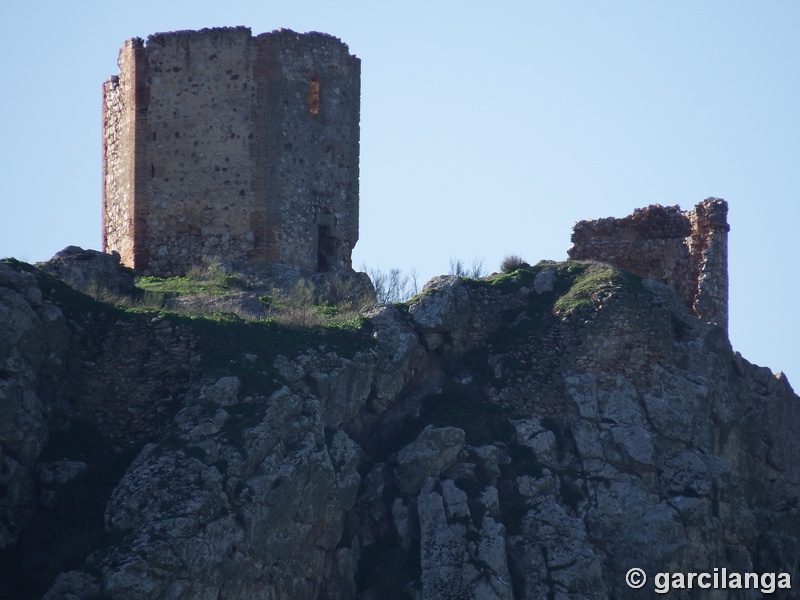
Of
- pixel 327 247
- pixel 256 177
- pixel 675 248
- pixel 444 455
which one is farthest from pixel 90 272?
pixel 675 248

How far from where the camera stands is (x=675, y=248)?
1399 inches

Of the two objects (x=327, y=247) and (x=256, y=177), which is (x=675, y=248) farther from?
(x=256, y=177)

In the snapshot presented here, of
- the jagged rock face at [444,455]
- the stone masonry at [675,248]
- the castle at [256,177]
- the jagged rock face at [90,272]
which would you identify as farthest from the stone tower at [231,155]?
the stone masonry at [675,248]

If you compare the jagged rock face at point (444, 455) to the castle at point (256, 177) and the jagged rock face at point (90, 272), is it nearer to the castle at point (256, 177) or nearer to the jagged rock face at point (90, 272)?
the jagged rock face at point (90, 272)

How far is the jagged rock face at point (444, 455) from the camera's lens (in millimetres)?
26406

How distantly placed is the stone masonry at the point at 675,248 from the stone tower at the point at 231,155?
497 cm

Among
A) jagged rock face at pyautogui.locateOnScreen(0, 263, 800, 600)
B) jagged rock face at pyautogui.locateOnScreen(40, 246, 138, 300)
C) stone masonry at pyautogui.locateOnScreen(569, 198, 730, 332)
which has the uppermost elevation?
stone masonry at pyautogui.locateOnScreen(569, 198, 730, 332)

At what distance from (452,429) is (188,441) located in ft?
16.0

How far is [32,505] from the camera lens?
2680 centimetres

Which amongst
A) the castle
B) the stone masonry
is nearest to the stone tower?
the castle

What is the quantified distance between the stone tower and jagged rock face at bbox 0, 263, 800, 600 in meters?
4.17

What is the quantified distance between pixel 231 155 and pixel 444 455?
8.56 m

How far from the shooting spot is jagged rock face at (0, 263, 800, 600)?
26.4 meters

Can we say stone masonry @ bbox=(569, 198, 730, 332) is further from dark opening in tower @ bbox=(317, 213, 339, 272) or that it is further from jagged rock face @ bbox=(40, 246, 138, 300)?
jagged rock face @ bbox=(40, 246, 138, 300)
